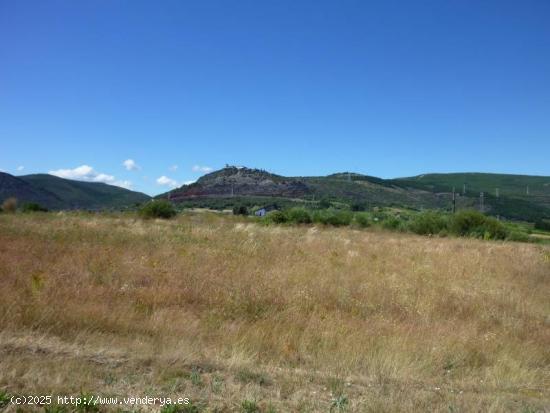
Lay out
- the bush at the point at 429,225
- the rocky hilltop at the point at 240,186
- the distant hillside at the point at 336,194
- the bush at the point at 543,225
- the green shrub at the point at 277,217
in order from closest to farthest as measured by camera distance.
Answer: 1. the bush at the point at 429,225
2. the green shrub at the point at 277,217
3. the bush at the point at 543,225
4. the distant hillside at the point at 336,194
5. the rocky hilltop at the point at 240,186

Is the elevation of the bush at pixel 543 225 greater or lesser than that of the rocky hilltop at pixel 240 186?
lesser

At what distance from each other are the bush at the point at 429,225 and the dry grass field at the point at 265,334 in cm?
2603

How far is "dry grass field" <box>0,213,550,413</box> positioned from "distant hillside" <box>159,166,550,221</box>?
152 feet

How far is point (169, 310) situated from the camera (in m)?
7.19

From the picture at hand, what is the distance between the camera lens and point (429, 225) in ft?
125

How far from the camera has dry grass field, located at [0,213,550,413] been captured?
4.58 meters

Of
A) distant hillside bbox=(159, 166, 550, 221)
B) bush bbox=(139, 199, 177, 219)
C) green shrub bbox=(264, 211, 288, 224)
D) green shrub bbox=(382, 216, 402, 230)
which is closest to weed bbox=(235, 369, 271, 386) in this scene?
bush bbox=(139, 199, 177, 219)

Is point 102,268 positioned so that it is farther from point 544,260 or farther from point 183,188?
point 183,188

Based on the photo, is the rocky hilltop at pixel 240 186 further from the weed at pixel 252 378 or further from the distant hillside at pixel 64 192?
the weed at pixel 252 378

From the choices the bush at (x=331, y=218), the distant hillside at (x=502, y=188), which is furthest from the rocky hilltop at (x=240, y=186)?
the distant hillside at (x=502, y=188)

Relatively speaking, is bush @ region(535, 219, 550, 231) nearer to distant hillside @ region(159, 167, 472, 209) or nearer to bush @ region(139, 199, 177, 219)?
distant hillside @ region(159, 167, 472, 209)

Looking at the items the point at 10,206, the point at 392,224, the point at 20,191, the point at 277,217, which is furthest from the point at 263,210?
the point at 20,191

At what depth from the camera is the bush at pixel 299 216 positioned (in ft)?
131

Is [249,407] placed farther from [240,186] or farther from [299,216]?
[240,186]
